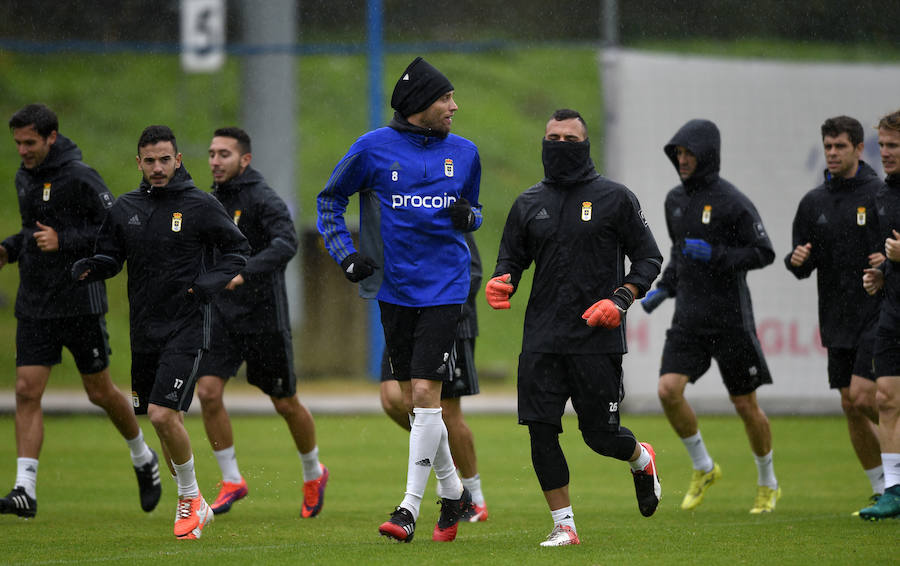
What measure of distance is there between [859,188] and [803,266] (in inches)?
25.3

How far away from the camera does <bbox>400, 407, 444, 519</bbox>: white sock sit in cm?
727

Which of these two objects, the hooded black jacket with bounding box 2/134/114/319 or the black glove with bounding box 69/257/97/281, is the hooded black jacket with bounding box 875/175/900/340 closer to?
the black glove with bounding box 69/257/97/281

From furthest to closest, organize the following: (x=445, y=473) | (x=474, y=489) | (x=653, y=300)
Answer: (x=653, y=300), (x=474, y=489), (x=445, y=473)

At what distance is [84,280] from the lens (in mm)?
8023

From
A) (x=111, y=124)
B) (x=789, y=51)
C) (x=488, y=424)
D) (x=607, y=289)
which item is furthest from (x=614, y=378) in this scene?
(x=111, y=124)

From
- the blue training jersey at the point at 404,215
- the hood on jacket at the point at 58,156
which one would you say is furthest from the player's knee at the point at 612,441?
the hood on jacket at the point at 58,156

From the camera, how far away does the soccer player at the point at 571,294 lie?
7.27m

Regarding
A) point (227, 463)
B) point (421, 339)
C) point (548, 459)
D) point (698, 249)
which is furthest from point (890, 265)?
point (227, 463)

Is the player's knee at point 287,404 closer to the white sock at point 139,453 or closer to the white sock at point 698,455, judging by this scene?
the white sock at point 139,453

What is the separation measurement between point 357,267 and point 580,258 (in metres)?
1.22

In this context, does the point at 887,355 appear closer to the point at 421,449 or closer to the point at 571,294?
the point at 571,294

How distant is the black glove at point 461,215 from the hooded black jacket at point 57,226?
2827 mm

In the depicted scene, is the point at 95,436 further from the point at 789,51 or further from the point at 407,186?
the point at 789,51

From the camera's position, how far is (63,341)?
9.27 meters
